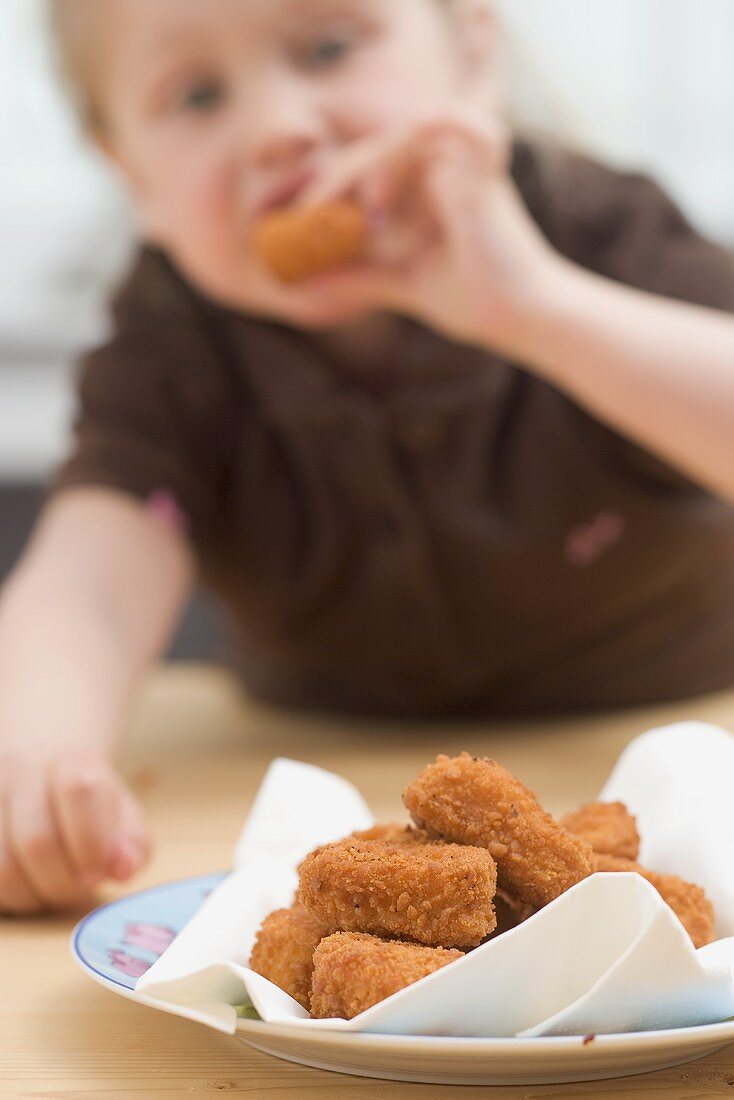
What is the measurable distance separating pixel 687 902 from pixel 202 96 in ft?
2.67

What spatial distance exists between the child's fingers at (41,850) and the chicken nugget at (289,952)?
20cm

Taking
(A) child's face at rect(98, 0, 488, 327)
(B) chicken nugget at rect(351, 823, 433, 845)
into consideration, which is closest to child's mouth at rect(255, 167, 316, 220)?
(A) child's face at rect(98, 0, 488, 327)

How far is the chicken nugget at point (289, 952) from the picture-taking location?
420 mm

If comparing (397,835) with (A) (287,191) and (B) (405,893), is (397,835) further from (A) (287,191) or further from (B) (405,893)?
(A) (287,191)

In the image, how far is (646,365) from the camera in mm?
877

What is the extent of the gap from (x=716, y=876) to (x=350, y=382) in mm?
801

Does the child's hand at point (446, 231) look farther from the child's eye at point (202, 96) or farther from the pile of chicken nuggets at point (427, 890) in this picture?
the pile of chicken nuggets at point (427, 890)

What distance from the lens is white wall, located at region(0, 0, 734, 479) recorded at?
7.08 feet

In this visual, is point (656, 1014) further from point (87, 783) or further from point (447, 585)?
point (447, 585)

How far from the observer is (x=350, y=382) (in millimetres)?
1221

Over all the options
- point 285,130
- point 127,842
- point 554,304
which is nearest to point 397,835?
point 127,842

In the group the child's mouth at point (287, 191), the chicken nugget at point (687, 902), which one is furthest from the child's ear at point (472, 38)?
the chicken nugget at point (687, 902)

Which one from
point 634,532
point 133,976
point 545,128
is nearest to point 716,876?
point 133,976

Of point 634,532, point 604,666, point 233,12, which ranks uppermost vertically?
point 233,12
